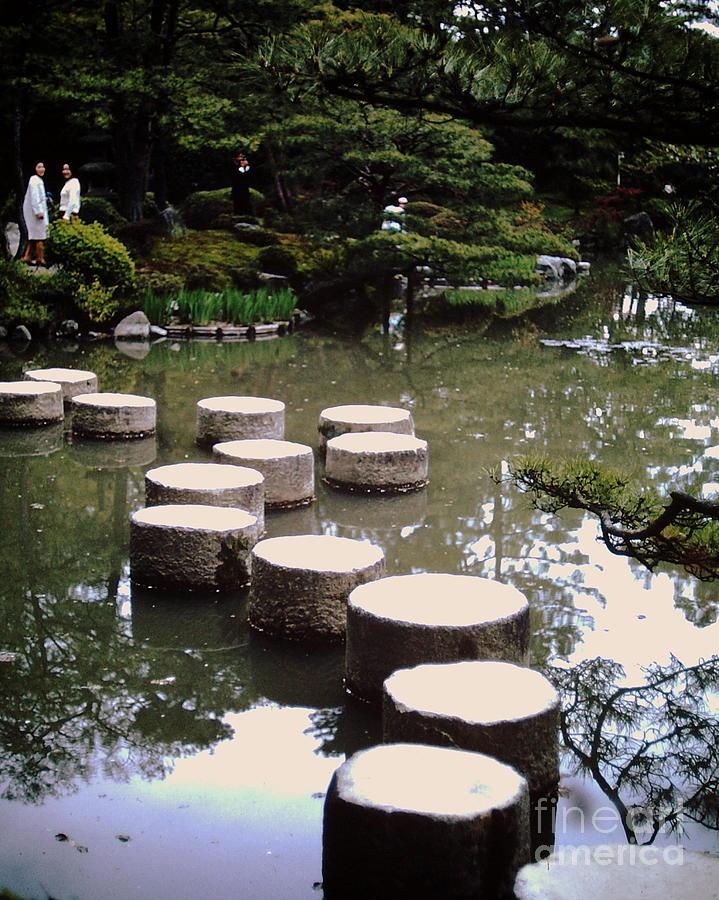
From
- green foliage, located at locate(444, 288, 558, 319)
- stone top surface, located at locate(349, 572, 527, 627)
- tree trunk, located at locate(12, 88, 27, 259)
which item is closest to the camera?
stone top surface, located at locate(349, 572, 527, 627)

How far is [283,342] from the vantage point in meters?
15.2

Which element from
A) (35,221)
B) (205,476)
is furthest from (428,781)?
(35,221)

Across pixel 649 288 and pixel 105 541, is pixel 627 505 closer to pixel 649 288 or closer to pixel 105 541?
pixel 649 288

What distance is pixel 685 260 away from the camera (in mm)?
3957

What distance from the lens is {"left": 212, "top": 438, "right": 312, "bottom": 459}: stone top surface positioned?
7.23m

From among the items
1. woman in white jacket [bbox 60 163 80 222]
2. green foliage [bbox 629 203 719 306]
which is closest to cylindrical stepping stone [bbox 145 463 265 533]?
green foliage [bbox 629 203 719 306]

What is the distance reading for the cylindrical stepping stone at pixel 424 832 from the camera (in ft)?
9.92

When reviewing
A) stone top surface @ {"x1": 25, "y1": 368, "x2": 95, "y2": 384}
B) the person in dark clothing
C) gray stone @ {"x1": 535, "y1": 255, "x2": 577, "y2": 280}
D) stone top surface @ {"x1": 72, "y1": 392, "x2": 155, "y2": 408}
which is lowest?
stone top surface @ {"x1": 72, "y1": 392, "x2": 155, "y2": 408}

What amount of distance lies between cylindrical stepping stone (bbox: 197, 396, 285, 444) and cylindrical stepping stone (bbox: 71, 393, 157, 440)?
0.63m

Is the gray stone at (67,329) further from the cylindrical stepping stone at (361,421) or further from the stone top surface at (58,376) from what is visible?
the cylindrical stepping stone at (361,421)

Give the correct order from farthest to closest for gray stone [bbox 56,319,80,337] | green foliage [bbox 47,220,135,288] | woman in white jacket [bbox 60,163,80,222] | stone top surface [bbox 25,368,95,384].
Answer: woman in white jacket [bbox 60,163,80,222], gray stone [bbox 56,319,80,337], green foliage [bbox 47,220,135,288], stone top surface [bbox 25,368,95,384]

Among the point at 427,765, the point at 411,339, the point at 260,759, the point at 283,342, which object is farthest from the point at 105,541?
the point at 411,339

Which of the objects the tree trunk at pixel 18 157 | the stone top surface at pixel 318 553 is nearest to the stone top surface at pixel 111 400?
the stone top surface at pixel 318 553

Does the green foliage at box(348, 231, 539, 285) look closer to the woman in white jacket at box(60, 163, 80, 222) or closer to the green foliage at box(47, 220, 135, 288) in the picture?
the green foliage at box(47, 220, 135, 288)
